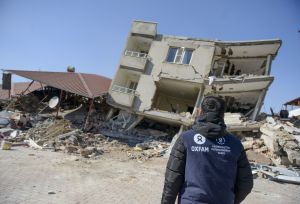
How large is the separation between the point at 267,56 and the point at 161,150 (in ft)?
38.1

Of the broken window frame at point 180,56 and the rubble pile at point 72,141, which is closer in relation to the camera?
the rubble pile at point 72,141

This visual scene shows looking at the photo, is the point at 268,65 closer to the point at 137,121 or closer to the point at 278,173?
the point at 137,121

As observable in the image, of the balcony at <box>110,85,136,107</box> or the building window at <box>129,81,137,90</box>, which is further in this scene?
the building window at <box>129,81,137,90</box>

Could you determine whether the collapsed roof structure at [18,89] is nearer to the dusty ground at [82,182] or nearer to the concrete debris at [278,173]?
the dusty ground at [82,182]

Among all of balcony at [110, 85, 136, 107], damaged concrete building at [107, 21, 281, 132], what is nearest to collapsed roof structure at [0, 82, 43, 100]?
balcony at [110, 85, 136, 107]

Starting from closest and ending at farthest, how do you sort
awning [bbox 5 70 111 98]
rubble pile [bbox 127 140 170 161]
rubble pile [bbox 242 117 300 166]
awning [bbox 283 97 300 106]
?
rubble pile [bbox 242 117 300 166] → rubble pile [bbox 127 140 170 161] → awning [bbox 5 70 111 98] → awning [bbox 283 97 300 106]

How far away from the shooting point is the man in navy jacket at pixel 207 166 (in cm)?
271

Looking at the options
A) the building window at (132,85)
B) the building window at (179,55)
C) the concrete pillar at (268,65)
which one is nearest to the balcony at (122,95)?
the building window at (132,85)

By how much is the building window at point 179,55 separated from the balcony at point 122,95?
4.09 m

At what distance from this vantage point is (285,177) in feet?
38.2

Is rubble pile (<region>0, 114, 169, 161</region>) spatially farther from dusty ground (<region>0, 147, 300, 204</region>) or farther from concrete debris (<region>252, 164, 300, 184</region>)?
concrete debris (<region>252, 164, 300, 184</region>)

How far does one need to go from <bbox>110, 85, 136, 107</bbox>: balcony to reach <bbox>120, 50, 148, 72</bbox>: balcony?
6.27 ft

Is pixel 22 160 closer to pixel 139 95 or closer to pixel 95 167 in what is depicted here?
pixel 95 167

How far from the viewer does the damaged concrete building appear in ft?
68.8
